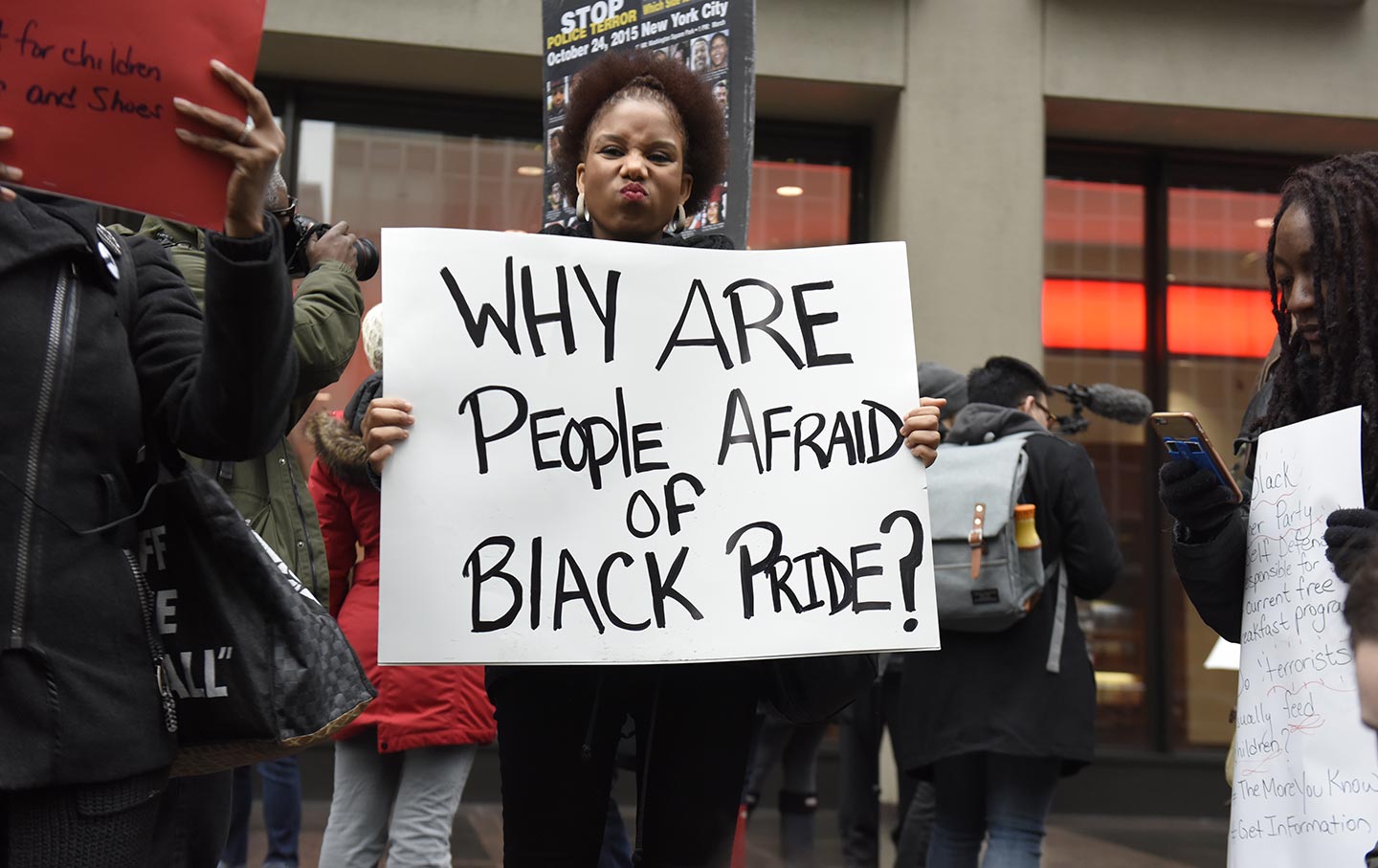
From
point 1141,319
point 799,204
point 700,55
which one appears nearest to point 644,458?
point 700,55

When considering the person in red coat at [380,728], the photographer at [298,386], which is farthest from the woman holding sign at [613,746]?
the person in red coat at [380,728]

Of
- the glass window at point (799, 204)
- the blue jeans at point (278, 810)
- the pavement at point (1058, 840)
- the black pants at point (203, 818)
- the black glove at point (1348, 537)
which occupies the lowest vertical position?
the pavement at point (1058, 840)

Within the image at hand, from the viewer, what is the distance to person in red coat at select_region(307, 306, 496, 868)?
3.96 m

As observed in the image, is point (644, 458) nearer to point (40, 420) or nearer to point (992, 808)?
point (40, 420)

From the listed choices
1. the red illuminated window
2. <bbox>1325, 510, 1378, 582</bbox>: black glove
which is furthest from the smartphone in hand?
the red illuminated window

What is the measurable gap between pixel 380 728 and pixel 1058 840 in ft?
15.5

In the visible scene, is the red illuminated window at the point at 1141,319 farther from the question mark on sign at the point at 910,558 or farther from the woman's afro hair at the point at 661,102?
the question mark on sign at the point at 910,558

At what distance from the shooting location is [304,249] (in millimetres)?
3111

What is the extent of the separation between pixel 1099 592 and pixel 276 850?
9.77 feet

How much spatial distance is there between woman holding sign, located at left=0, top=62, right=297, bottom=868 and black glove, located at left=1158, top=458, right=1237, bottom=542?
149 cm

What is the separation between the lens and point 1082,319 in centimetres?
883

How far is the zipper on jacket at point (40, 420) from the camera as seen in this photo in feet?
6.12

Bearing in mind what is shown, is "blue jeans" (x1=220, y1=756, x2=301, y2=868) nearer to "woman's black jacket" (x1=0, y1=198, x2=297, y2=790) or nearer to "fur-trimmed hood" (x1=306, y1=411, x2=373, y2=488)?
"fur-trimmed hood" (x1=306, y1=411, x2=373, y2=488)

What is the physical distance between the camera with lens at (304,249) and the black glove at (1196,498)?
1701 millimetres
